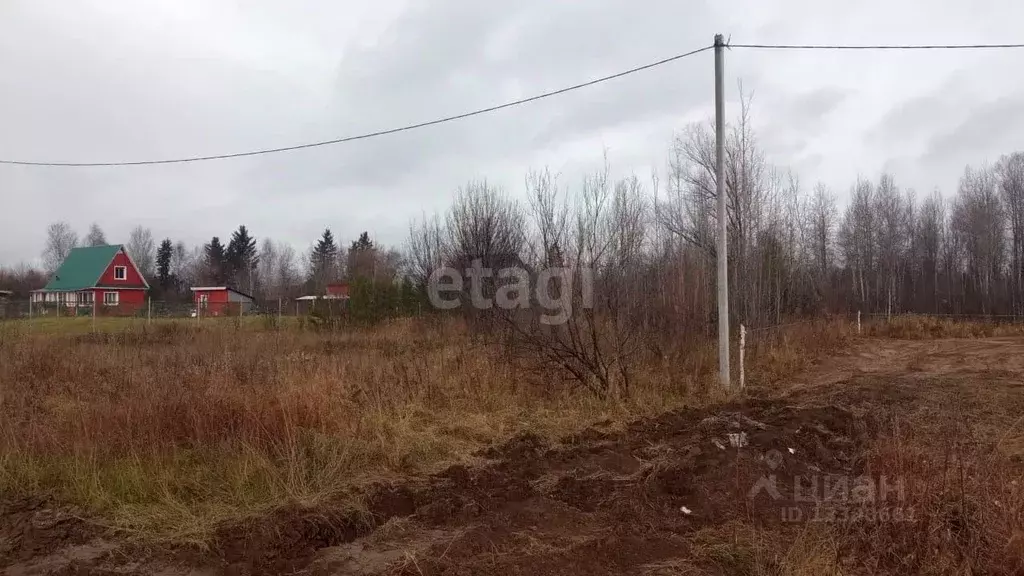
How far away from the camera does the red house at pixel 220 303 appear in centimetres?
2739

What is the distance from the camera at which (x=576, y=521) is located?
4012mm

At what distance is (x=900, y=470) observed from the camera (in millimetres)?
3922

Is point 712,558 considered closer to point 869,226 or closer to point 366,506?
point 366,506

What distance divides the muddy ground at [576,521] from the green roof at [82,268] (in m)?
42.3

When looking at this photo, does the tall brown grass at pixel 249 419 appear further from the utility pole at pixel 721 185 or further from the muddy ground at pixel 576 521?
the utility pole at pixel 721 185

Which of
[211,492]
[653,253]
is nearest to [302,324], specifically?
[653,253]

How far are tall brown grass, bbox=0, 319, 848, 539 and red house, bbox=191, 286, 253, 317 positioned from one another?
17146mm

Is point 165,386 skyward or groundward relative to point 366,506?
skyward

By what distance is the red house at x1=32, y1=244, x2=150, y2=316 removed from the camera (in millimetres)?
38594

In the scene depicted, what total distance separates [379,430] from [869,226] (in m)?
33.1

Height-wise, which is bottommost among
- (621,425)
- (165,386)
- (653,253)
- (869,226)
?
(621,425)

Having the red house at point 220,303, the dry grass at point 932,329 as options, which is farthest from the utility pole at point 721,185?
the red house at point 220,303

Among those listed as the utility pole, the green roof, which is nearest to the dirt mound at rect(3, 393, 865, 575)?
the utility pole

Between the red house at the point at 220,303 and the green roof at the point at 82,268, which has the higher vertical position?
the green roof at the point at 82,268
